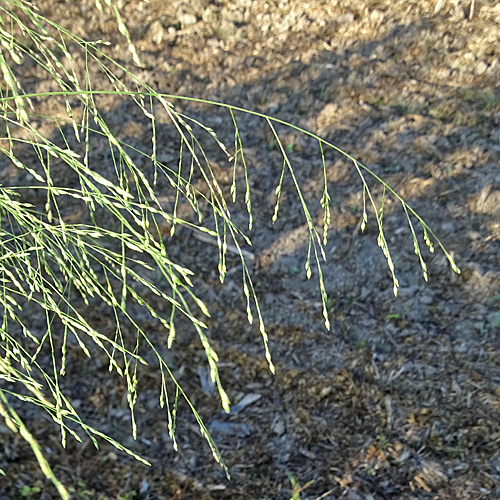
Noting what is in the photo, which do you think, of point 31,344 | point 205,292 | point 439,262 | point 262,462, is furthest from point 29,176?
point 439,262

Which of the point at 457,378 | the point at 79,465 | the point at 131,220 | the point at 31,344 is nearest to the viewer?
the point at 79,465

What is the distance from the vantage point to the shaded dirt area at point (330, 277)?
2.00 m

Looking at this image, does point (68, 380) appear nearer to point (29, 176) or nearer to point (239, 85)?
point (29, 176)

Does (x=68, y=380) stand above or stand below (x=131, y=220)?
below

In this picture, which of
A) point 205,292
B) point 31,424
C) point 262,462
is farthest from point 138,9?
point 262,462

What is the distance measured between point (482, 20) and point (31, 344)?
3037 millimetres

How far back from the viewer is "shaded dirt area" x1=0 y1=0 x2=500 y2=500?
1998 millimetres

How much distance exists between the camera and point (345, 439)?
2.07m

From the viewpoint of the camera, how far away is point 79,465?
78.7 inches

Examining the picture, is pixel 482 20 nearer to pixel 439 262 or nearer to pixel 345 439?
pixel 439 262

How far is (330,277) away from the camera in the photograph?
8.26 feet

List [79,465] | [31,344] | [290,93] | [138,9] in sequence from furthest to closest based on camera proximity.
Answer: [138,9] < [290,93] < [31,344] < [79,465]

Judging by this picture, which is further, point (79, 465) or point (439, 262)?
point (439, 262)

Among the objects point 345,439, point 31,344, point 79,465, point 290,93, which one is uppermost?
point 290,93
